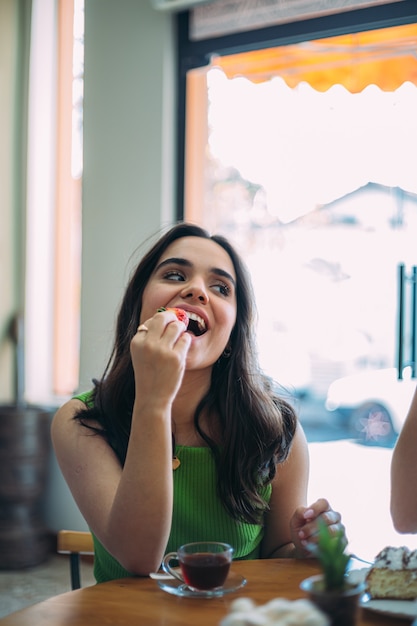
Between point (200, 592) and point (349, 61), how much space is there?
2808 mm

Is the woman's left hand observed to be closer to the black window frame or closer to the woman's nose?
the woman's nose

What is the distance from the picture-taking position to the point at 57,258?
4266 millimetres

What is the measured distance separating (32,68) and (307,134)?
165cm

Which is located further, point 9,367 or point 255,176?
point 9,367

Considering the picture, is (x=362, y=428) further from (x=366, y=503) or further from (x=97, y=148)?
(x=97, y=148)

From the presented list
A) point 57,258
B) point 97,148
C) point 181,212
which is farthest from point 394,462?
point 57,258

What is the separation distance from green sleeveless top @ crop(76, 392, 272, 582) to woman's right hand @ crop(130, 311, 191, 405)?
1.05 feet

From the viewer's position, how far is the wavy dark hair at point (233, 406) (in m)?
1.59

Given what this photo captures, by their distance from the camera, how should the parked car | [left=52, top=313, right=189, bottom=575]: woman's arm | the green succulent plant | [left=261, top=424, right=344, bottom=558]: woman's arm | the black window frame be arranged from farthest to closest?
the parked car < the black window frame < [left=261, top=424, right=344, bottom=558]: woman's arm < [left=52, top=313, right=189, bottom=575]: woman's arm < the green succulent plant

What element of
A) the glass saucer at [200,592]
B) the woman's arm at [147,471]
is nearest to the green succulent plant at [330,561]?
the glass saucer at [200,592]

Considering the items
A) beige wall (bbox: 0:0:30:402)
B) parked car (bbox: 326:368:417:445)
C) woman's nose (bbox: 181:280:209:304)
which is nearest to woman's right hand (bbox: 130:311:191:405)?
woman's nose (bbox: 181:280:209:304)

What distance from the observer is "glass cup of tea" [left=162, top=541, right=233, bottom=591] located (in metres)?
1.12

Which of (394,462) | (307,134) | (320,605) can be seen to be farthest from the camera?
(307,134)

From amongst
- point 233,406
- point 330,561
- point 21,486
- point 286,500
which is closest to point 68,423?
point 233,406
